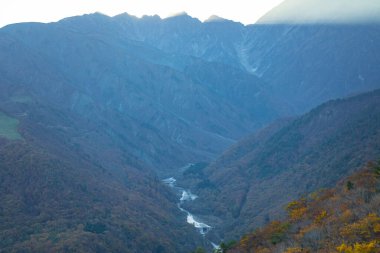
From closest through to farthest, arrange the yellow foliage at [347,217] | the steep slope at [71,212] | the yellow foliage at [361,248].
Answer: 1. the yellow foliage at [361,248]
2. the yellow foliage at [347,217]
3. the steep slope at [71,212]

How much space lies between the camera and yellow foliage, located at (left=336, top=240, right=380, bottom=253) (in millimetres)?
35750

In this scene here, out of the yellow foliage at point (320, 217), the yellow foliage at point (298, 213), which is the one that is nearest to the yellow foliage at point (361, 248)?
the yellow foliage at point (320, 217)

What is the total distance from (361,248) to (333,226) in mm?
9755

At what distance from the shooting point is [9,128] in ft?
463

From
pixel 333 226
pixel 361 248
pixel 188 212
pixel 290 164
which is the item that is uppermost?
pixel 290 164

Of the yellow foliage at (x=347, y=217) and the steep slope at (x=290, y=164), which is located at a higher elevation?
the steep slope at (x=290, y=164)

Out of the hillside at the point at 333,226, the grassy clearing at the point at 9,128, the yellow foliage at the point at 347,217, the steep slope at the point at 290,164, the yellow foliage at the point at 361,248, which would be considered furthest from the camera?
the grassy clearing at the point at 9,128

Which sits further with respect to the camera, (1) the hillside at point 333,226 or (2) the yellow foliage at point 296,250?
(2) the yellow foliage at point 296,250

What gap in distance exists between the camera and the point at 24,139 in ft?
436

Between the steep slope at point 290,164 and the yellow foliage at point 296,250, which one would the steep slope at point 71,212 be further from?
the yellow foliage at point 296,250

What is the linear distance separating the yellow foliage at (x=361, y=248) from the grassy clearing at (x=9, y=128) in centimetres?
10944

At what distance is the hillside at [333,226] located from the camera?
132ft

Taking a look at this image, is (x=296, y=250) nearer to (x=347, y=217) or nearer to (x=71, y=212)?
(x=347, y=217)

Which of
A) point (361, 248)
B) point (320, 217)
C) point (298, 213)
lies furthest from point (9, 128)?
point (361, 248)
